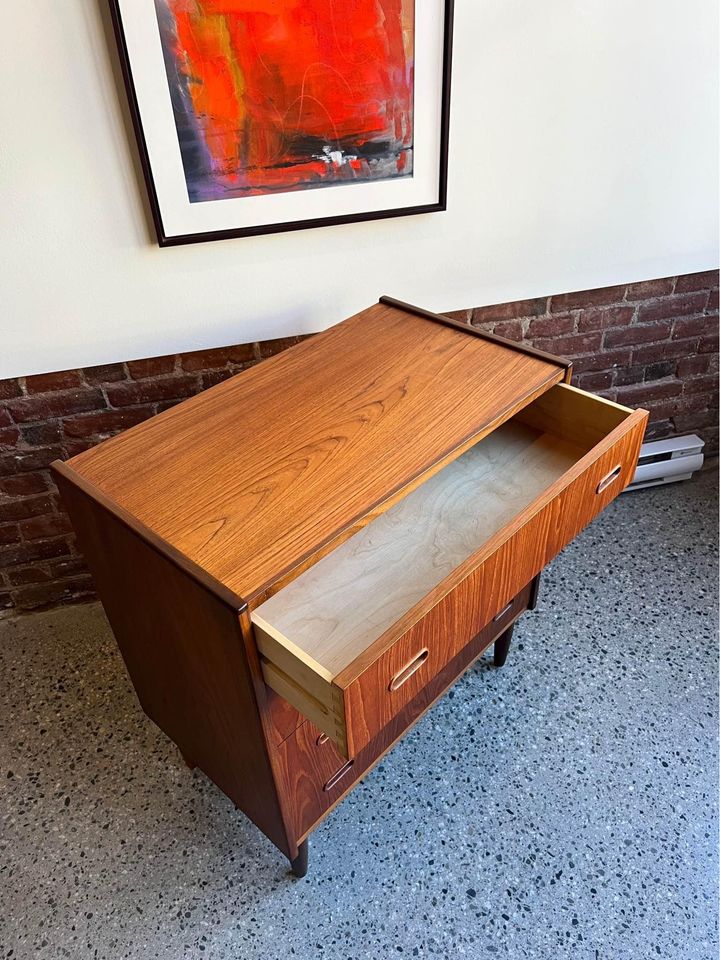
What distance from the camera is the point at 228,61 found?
3.96ft

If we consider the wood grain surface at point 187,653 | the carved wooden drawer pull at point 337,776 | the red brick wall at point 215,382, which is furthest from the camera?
the red brick wall at point 215,382

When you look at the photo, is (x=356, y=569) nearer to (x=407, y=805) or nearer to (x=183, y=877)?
(x=407, y=805)

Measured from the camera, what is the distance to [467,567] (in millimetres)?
920

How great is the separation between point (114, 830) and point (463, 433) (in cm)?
102

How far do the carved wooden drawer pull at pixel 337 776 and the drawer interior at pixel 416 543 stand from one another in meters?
0.32

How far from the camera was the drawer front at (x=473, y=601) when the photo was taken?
844 mm

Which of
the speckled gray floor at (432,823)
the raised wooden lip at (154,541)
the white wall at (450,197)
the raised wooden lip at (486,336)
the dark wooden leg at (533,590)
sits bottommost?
the speckled gray floor at (432,823)

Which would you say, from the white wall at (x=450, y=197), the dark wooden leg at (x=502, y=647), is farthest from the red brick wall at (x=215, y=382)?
the dark wooden leg at (x=502, y=647)

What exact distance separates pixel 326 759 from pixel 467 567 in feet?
1.43

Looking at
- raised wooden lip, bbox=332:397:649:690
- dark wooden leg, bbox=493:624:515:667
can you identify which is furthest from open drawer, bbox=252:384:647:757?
dark wooden leg, bbox=493:624:515:667

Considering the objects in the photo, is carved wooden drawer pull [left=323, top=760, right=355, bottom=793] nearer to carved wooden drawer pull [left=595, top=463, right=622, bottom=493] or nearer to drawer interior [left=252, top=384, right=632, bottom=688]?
drawer interior [left=252, top=384, right=632, bottom=688]

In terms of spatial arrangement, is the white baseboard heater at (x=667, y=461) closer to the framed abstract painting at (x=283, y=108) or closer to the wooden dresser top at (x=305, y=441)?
the wooden dresser top at (x=305, y=441)

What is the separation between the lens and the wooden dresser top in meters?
0.94

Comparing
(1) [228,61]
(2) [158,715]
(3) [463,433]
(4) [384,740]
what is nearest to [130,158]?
(1) [228,61]
